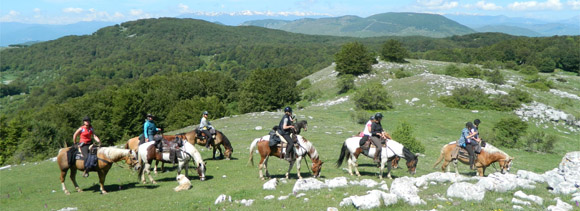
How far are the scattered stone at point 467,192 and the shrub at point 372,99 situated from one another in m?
40.2

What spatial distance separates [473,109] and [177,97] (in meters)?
56.1

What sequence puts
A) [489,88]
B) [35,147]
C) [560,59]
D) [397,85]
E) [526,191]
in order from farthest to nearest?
[560,59] < [397,85] < [489,88] < [35,147] < [526,191]

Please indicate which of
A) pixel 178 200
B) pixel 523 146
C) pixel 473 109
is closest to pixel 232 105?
pixel 473 109

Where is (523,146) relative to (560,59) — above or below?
below

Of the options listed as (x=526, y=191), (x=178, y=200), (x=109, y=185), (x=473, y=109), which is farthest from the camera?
(x=473, y=109)

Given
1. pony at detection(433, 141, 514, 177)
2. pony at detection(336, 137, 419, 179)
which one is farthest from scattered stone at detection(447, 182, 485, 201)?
pony at detection(433, 141, 514, 177)

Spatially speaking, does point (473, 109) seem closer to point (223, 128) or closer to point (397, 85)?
point (397, 85)

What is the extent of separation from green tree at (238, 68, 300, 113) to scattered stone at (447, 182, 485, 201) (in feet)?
165

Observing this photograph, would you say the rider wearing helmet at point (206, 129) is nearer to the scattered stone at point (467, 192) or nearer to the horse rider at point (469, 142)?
the scattered stone at point (467, 192)

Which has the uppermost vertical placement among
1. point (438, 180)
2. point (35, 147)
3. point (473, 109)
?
point (438, 180)

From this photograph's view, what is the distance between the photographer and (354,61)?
7219 cm

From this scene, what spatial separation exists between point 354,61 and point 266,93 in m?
24.0

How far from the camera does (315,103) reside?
61.6 metres

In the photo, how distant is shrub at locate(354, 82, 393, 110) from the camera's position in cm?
5006
